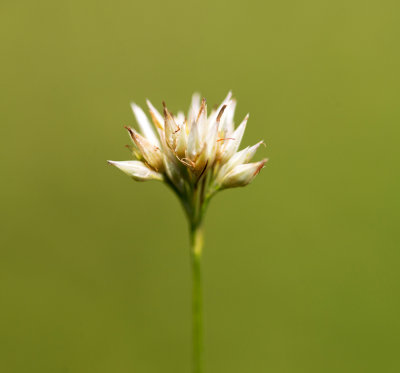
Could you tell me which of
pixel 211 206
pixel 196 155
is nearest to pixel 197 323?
pixel 196 155

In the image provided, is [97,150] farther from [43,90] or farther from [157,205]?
[43,90]

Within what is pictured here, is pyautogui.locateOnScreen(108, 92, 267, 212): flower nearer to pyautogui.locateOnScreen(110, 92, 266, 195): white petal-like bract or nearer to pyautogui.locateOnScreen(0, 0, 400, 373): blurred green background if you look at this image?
pyautogui.locateOnScreen(110, 92, 266, 195): white petal-like bract

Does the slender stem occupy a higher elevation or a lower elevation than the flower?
lower

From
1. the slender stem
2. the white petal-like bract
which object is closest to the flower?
the white petal-like bract

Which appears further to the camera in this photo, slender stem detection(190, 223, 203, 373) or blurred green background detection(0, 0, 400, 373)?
blurred green background detection(0, 0, 400, 373)

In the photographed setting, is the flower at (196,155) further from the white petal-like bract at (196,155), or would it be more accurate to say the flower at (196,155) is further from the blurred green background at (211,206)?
the blurred green background at (211,206)

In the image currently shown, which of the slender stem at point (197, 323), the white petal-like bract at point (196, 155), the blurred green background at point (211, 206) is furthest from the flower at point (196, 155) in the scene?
the blurred green background at point (211, 206)
